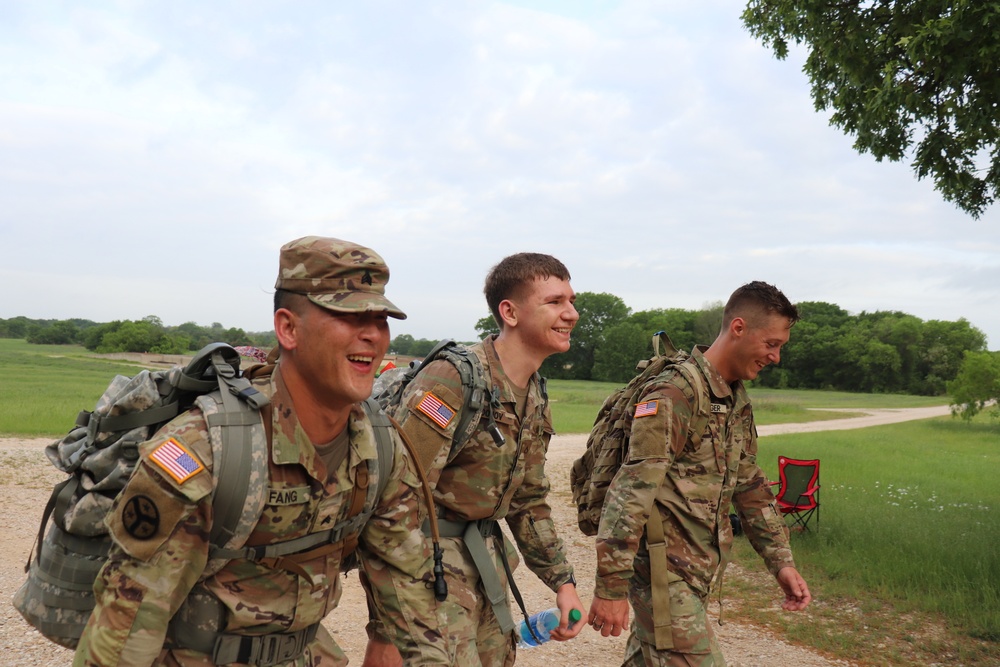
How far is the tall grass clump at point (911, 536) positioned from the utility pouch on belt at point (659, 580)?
16.3 ft

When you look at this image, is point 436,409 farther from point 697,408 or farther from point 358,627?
point 358,627

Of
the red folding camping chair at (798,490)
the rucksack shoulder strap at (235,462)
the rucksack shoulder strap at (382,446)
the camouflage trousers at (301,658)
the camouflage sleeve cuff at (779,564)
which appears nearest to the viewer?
the rucksack shoulder strap at (235,462)

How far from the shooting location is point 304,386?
2.53 meters

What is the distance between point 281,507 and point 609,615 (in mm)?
2045

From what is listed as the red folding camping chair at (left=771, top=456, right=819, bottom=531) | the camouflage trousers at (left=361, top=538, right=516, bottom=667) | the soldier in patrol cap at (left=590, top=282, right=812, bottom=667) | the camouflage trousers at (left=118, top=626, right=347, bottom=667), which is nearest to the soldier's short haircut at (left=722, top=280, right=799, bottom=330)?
the soldier in patrol cap at (left=590, top=282, right=812, bottom=667)

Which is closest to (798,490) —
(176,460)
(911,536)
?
(911,536)

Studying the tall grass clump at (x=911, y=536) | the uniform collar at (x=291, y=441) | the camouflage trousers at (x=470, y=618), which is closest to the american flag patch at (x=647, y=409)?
the camouflage trousers at (x=470, y=618)

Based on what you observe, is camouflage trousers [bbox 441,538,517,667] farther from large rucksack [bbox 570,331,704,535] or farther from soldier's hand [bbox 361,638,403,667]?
large rucksack [bbox 570,331,704,535]

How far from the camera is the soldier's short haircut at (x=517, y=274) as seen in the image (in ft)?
13.8

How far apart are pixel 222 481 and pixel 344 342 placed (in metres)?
0.55

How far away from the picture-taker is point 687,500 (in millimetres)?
4188

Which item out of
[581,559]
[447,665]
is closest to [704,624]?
[447,665]

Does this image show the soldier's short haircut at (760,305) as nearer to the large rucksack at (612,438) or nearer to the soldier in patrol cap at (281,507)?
the large rucksack at (612,438)

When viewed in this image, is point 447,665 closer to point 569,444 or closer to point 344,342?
point 344,342
